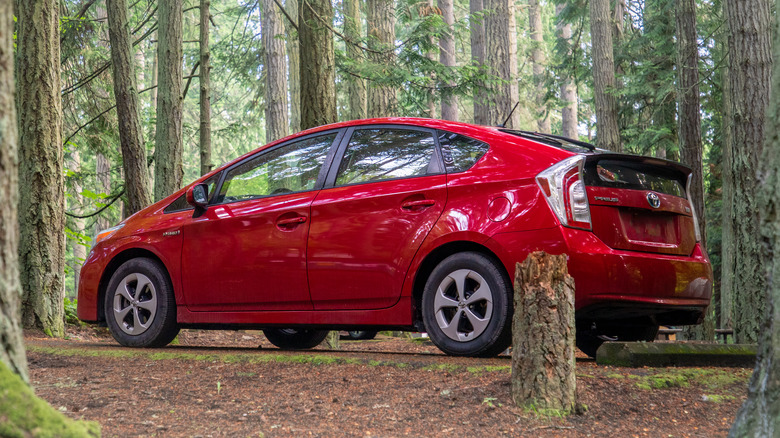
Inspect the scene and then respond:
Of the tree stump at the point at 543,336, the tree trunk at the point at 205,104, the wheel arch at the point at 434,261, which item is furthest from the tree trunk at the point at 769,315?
the tree trunk at the point at 205,104

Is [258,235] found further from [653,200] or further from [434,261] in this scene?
[653,200]

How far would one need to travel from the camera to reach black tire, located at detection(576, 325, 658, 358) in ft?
18.6

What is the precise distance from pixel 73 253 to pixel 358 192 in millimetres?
31526

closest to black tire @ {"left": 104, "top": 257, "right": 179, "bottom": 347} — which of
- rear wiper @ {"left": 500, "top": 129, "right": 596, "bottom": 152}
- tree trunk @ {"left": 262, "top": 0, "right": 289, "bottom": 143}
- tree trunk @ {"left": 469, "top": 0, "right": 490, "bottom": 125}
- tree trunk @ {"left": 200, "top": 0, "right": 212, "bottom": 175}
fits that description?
rear wiper @ {"left": 500, "top": 129, "right": 596, "bottom": 152}

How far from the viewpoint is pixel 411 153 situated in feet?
17.9

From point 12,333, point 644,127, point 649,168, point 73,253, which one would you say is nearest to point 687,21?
point 644,127

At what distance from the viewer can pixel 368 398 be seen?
4.24 m

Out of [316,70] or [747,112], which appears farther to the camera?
[747,112]

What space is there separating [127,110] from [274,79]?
30.5 feet

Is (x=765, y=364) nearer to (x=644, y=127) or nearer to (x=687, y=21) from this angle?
(x=687, y=21)

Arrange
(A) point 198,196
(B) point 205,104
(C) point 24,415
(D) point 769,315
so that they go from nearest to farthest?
1. (C) point 24,415
2. (D) point 769,315
3. (A) point 198,196
4. (B) point 205,104

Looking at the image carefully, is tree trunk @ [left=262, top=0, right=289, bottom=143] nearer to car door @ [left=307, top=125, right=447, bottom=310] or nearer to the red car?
the red car

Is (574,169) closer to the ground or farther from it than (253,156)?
closer to the ground

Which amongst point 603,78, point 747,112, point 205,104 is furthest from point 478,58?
point 747,112
